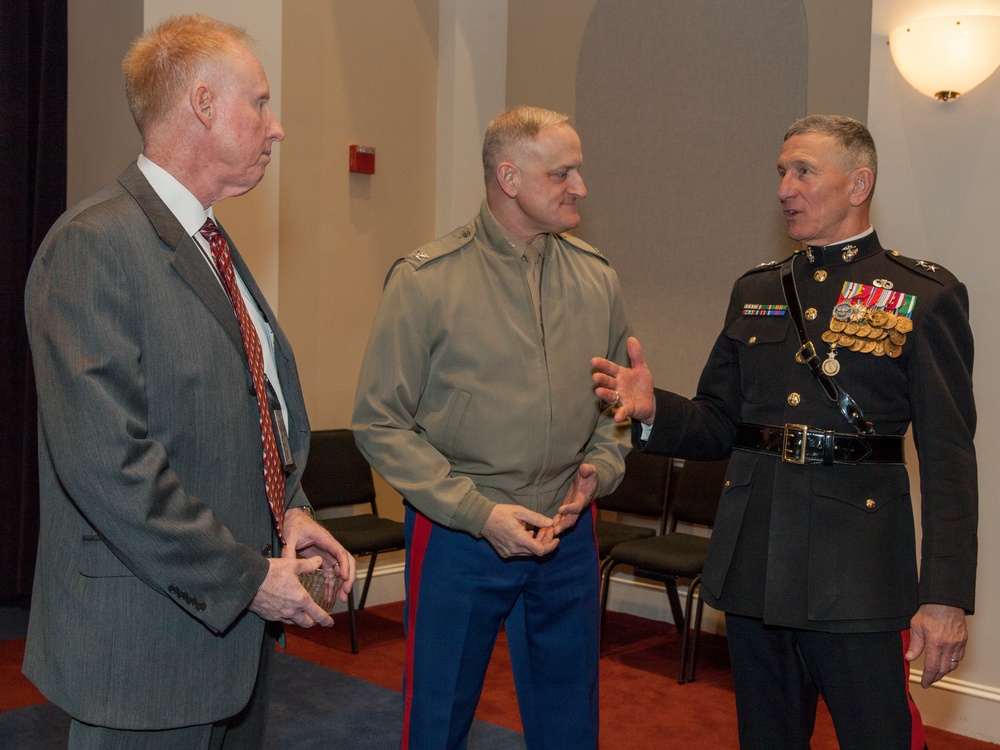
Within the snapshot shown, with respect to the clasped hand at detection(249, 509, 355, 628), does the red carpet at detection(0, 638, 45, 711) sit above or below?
below

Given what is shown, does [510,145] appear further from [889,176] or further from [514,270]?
[889,176]

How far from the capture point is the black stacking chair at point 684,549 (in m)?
4.04

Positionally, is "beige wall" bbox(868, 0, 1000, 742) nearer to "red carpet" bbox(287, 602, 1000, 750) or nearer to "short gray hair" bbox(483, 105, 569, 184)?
"red carpet" bbox(287, 602, 1000, 750)

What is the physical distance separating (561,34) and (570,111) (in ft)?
1.30

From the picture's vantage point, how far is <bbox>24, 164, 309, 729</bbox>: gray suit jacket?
143 cm

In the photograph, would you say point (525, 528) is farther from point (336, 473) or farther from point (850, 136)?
point (336, 473)

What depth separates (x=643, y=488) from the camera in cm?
465

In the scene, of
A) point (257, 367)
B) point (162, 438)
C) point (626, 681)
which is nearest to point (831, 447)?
point (257, 367)

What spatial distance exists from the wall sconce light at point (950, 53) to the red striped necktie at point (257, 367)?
108 inches

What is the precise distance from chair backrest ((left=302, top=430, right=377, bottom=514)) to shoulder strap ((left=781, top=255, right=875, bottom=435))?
264cm

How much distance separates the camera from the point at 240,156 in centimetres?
170

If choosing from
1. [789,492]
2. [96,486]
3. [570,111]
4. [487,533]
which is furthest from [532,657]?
[570,111]

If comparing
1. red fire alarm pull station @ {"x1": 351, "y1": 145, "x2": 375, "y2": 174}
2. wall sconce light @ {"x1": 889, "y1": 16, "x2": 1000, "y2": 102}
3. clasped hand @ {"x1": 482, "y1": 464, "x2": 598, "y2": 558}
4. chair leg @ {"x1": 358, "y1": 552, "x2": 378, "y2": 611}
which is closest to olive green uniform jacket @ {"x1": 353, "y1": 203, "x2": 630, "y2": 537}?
→ clasped hand @ {"x1": 482, "y1": 464, "x2": 598, "y2": 558}

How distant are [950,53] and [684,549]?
6.89 feet
